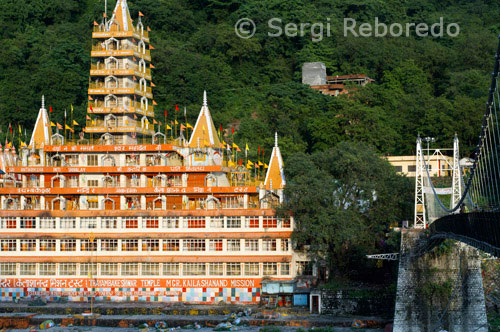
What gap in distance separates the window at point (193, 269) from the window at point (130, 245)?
3929 millimetres

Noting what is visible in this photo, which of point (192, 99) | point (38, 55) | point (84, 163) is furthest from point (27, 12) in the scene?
point (84, 163)

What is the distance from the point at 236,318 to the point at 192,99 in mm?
39034

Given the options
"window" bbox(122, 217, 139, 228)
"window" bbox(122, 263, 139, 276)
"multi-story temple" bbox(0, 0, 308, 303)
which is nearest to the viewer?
"multi-story temple" bbox(0, 0, 308, 303)

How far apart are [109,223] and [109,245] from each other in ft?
5.49

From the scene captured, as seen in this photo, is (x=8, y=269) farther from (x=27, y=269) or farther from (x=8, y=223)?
(x=8, y=223)

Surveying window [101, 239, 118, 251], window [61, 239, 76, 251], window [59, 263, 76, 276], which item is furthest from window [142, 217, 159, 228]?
window [59, 263, 76, 276]

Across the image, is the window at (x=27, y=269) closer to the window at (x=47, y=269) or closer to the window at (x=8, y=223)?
the window at (x=47, y=269)

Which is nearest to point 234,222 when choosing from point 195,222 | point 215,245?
point 215,245

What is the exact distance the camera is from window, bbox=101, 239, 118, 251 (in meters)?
71.7

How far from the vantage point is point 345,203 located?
7119cm

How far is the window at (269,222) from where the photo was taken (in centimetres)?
7038

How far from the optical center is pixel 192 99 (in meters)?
98.8

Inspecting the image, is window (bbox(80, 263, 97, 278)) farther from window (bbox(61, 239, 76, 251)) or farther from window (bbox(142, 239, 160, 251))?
window (bbox(142, 239, 160, 251))

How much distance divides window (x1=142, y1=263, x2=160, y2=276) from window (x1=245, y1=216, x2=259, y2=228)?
7.41m
